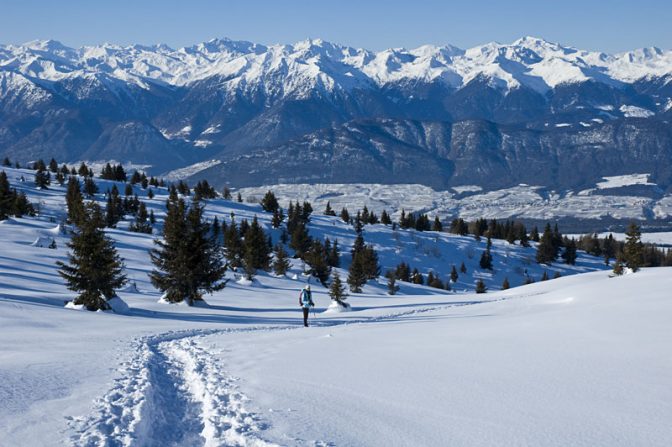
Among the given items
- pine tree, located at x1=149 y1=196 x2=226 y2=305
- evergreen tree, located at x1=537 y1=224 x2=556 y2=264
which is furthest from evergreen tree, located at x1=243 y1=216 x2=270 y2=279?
evergreen tree, located at x1=537 y1=224 x2=556 y2=264

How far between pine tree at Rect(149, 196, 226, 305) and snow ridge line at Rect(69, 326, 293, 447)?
70.2 feet

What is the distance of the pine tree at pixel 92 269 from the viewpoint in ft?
93.7

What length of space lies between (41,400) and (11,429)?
167 cm

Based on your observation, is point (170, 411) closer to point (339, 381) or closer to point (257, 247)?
point (339, 381)

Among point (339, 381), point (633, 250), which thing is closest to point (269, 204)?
point (633, 250)

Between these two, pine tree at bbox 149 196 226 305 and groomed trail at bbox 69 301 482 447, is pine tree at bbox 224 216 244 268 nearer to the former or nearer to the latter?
pine tree at bbox 149 196 226 305

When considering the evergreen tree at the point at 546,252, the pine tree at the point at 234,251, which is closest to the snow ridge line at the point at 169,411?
the pine tree at the point at 234,251

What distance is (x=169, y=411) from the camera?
1004 cm

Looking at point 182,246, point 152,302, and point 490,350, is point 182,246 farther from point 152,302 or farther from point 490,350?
point 490,350

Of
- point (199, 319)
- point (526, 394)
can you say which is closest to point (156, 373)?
point (526, 394)

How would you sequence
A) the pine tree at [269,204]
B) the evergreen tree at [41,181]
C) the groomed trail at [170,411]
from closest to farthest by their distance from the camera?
1. the groomed trail at [170,411]
2. the evergreen tree at [41,181]
3. the pine tree at [269,204]

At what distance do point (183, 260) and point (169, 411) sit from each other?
86.7 ft

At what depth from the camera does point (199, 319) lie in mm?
28719

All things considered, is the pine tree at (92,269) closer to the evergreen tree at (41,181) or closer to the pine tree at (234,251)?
the pine tree at (234,251)
